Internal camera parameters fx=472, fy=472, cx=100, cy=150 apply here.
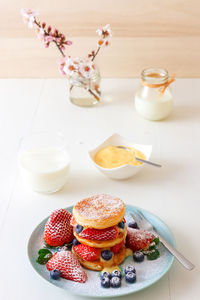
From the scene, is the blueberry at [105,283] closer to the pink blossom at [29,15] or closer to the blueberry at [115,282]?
the blueberry at [115,282]

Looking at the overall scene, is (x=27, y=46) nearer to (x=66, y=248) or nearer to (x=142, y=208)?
(x=142, y=208)

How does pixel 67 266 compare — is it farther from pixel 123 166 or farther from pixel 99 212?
pixel 123 166

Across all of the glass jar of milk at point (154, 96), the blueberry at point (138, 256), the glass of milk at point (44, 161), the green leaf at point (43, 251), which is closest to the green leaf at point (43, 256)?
the green leaf at point (43, 251)

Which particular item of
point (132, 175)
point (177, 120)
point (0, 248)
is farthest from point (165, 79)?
point (0, 248)

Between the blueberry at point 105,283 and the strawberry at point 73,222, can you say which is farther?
the strawberry at point 73,222

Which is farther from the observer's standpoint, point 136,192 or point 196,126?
point 196,126

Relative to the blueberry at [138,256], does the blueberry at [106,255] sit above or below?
above

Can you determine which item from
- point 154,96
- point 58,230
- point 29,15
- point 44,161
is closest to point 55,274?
point 58,230
